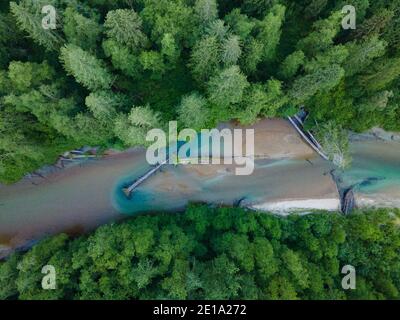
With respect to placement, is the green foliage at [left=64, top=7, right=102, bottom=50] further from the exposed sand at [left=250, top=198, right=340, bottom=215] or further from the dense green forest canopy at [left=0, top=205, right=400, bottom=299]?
the exposed sand at [left=250, top=198, right=340, bottom=215]

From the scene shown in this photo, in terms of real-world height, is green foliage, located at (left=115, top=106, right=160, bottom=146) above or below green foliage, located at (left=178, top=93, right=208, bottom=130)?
below

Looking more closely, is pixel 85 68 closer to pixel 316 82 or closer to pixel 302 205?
pixel 316 82

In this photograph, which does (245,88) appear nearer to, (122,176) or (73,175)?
(122,176)

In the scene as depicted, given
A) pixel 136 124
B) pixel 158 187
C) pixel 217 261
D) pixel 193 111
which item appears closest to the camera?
pixel 136 124

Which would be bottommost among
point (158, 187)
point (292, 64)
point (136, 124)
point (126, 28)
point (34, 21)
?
point (158, 187)

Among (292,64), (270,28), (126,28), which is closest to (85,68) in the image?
(126,28)

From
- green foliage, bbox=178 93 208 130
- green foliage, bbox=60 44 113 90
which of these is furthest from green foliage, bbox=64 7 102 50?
green foliage, bbox=178 93 208 130
